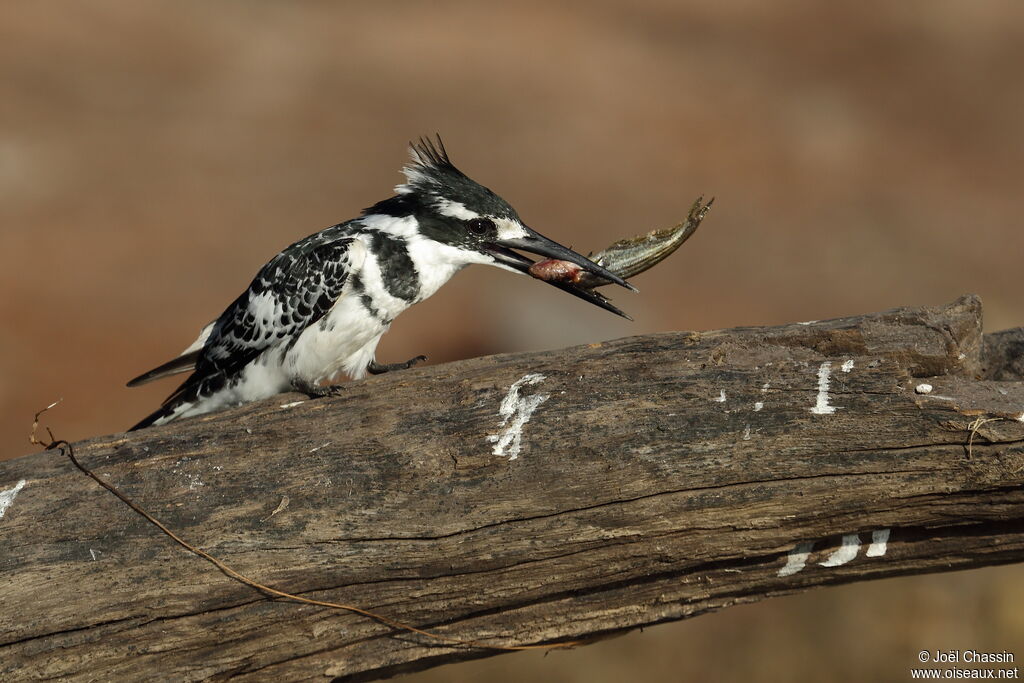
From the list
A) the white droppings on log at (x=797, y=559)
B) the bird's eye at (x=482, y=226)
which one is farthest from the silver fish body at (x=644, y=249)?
the white droppings on log at (x=797, y=559)

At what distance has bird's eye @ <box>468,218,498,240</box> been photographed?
307 centimetres

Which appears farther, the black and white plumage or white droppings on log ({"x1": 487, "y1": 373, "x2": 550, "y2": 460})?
the black and white plumage

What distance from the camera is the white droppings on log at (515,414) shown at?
2.69 meters

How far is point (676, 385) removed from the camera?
2760 mm

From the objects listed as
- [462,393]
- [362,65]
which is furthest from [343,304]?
[362,65]

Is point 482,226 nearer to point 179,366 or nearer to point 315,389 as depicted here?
point 315,389

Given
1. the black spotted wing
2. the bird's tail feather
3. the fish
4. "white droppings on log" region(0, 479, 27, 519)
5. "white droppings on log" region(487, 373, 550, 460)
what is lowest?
"white droppings on log" region(0, 479, 27, 519)

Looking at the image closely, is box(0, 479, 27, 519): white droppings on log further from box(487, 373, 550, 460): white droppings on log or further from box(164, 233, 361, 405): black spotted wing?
box(487, 373, 550, 460): white droppings on log

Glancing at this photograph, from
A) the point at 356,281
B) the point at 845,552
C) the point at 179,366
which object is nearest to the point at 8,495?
the point at 179,366

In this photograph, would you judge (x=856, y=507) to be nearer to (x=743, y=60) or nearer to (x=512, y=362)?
(x=512, y=362)

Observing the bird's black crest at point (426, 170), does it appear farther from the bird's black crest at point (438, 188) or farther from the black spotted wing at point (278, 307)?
the black spotted wing at point (278, 307)

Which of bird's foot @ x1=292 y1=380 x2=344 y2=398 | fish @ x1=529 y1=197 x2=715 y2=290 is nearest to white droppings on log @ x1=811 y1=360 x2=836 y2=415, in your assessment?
fish @ x1=529 y1=197 x2=715 y2=290

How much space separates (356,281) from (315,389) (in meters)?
0.40

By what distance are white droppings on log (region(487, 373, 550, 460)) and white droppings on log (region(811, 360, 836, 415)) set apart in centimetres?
80
